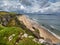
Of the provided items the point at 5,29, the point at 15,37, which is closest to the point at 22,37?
the point at 15,37

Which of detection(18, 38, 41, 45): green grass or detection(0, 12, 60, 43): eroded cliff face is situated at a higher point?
detection(18, 38, 41, 45): green grass

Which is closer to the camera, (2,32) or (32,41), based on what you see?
(32,41)

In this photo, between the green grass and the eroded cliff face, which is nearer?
the green grass

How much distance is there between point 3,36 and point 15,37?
114cm

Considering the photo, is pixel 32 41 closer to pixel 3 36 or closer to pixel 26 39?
pixel 26 39

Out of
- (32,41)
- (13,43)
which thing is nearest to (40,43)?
(32,41)

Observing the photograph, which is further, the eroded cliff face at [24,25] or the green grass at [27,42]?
the eroded cliff face at [24,25]

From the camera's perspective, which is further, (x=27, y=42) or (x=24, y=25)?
(x=24, y=25)

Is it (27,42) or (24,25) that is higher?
(27,42)

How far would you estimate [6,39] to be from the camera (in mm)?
18750

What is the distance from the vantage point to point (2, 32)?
1912 cm

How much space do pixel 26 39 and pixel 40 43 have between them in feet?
3.73

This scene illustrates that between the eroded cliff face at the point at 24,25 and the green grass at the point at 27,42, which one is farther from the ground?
the green grass at the point at 27,42

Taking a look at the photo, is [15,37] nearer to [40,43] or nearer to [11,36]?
[11,36]
